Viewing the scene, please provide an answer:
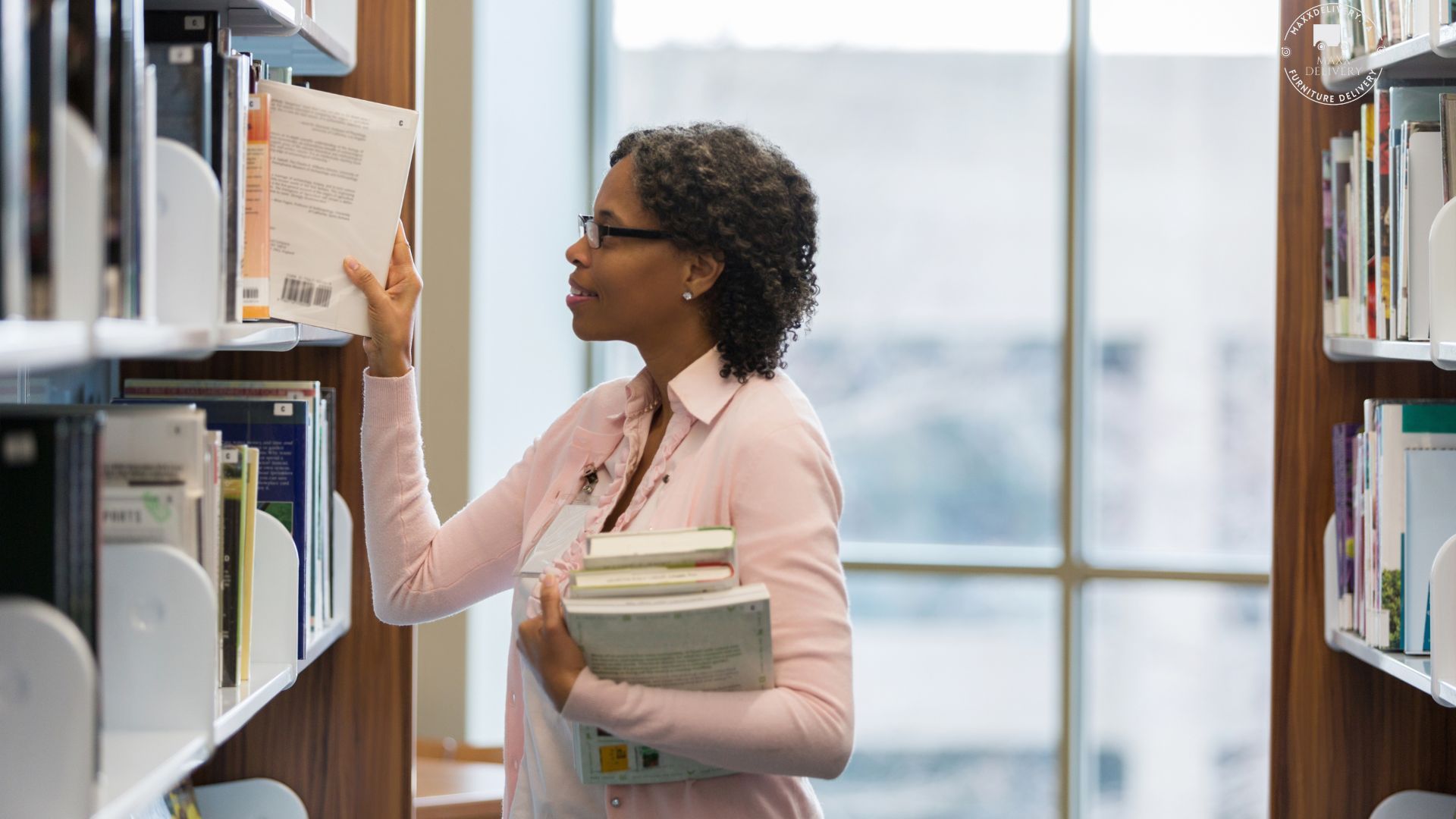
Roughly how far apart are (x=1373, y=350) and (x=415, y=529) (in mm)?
1394

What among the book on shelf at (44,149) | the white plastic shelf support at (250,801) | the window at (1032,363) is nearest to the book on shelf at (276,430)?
the white plastic shelf support at (250,801)

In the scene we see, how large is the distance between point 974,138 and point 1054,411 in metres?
0.77

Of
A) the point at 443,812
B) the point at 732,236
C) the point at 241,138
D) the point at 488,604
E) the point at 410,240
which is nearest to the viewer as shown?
the point at 241,138

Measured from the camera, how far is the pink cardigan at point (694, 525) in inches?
52.8

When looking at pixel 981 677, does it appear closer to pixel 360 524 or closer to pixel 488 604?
pixel 488 604

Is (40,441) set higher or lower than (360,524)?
higher

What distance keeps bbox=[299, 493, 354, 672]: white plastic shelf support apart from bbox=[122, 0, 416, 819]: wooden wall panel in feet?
0.05

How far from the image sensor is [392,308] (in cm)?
157

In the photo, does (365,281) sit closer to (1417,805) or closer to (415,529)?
(415,529)

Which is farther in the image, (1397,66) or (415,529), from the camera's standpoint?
(1397,66)

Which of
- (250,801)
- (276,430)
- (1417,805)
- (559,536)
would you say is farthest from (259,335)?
(1417,805)

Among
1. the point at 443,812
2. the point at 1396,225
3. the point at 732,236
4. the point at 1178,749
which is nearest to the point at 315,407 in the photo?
the point at 732,236

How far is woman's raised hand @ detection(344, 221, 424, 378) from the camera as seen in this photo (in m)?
1.54

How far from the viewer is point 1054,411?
338 centimetres
